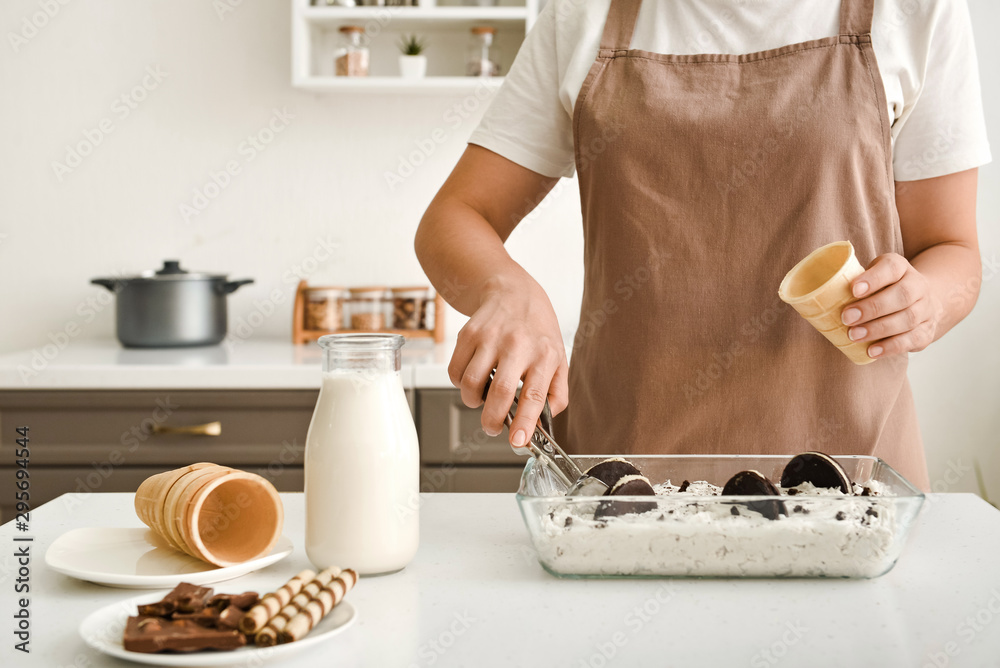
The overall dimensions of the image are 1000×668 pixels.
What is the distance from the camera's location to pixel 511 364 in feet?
2.42

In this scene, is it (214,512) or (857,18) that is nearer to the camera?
(214,512)

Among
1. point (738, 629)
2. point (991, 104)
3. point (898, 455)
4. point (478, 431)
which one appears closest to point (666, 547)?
point (738, 629)

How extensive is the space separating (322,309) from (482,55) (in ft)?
2.66

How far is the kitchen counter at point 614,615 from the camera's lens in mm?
570

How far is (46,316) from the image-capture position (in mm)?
2486

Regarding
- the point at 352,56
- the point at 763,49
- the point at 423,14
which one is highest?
the point at 423,14

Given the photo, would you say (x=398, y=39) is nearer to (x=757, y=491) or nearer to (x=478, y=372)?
(x=478, y=372)

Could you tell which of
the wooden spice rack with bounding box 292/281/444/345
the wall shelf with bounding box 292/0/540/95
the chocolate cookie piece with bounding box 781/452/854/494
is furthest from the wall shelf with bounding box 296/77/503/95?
the chocolate cookie piece with bounding box 781/452/854/494

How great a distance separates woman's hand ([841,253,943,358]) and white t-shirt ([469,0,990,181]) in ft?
0.78

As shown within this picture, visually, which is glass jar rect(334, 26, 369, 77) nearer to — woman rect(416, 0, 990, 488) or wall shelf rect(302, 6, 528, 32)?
Result: wall shelf rect(302, 6, 528, 32)

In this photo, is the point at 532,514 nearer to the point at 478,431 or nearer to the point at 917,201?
the point at 917,201

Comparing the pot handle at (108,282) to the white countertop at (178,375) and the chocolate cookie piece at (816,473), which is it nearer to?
the white countertop at (178,375)

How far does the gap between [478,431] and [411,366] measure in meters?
0.21

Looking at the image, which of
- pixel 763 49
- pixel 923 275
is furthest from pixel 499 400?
pixel 763 49
